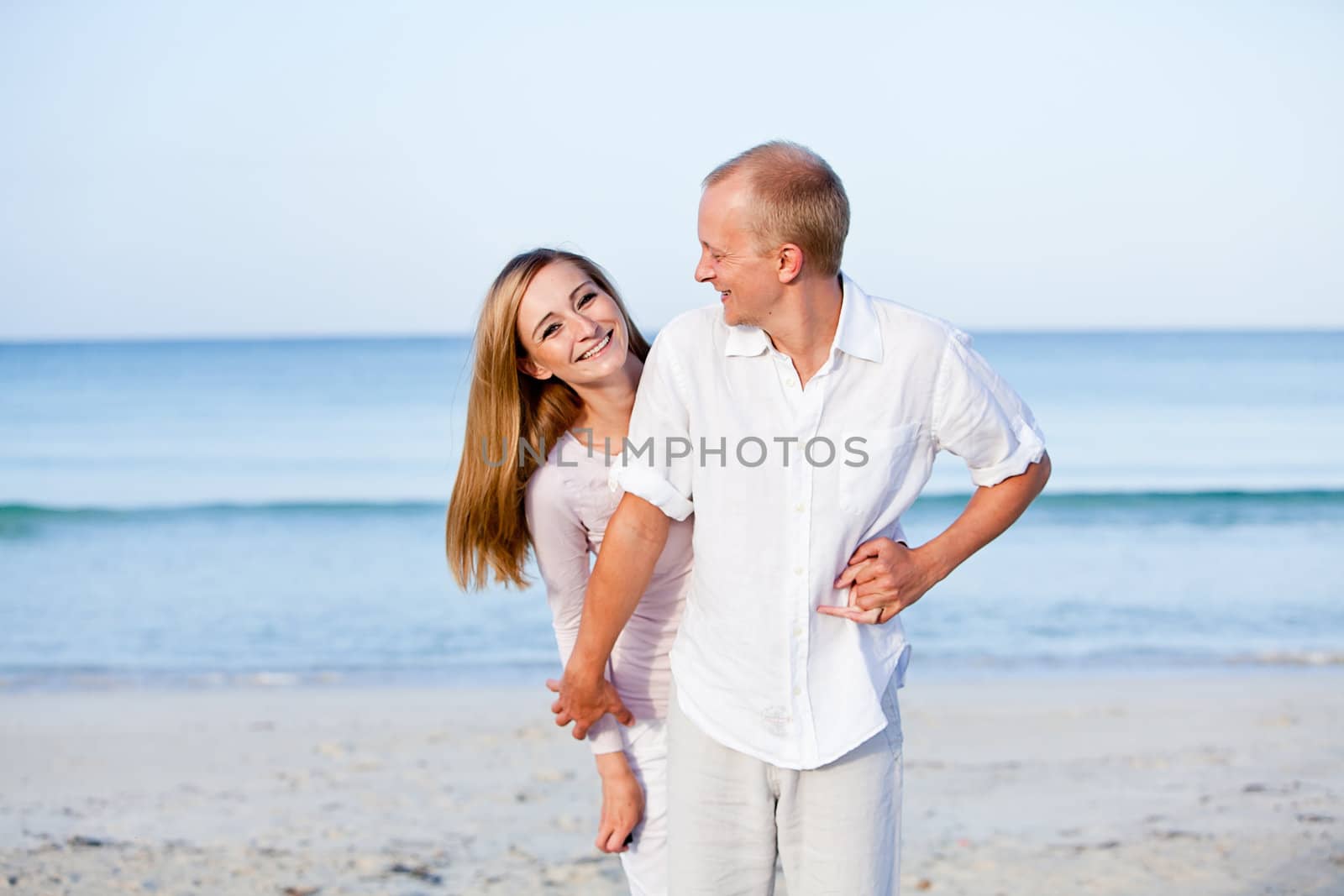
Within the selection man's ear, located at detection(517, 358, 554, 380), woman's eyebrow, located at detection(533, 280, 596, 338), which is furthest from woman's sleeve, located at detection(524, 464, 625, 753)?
woman's eyebrow, located at detection(533, 280, 596, 338)

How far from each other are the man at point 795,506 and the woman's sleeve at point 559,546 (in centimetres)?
28

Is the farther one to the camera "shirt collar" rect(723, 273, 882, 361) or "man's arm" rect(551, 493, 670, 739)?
"man's arm" rect(551, 493, 670, 739)

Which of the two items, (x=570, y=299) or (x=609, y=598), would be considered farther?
(x=570, y=299)

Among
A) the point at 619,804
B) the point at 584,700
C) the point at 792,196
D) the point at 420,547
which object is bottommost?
the point at 420,547

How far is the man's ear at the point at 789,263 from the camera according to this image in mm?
2166

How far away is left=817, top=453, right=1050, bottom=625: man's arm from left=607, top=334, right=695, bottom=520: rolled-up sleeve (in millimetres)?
379

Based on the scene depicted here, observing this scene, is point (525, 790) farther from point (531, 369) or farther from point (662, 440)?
point (662, 440)

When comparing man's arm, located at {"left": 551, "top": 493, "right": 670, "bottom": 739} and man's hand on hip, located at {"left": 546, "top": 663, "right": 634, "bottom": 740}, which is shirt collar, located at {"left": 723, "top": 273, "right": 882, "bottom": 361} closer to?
man's arm, located at {"left": 551, "top": 493, "right": 670, "bottom": 739}

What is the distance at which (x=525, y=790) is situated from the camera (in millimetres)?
5352

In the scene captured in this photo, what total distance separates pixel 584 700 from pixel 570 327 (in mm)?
850

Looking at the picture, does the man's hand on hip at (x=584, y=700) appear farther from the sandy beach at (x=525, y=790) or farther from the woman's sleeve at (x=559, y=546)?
the sandy beach at (x=525, y=790)

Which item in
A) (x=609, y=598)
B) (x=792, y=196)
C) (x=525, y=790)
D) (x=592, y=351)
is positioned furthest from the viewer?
(x=525, y=790)

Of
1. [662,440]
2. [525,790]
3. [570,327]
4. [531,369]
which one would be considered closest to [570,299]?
[570,327]

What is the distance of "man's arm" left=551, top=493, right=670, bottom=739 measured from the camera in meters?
2.43
